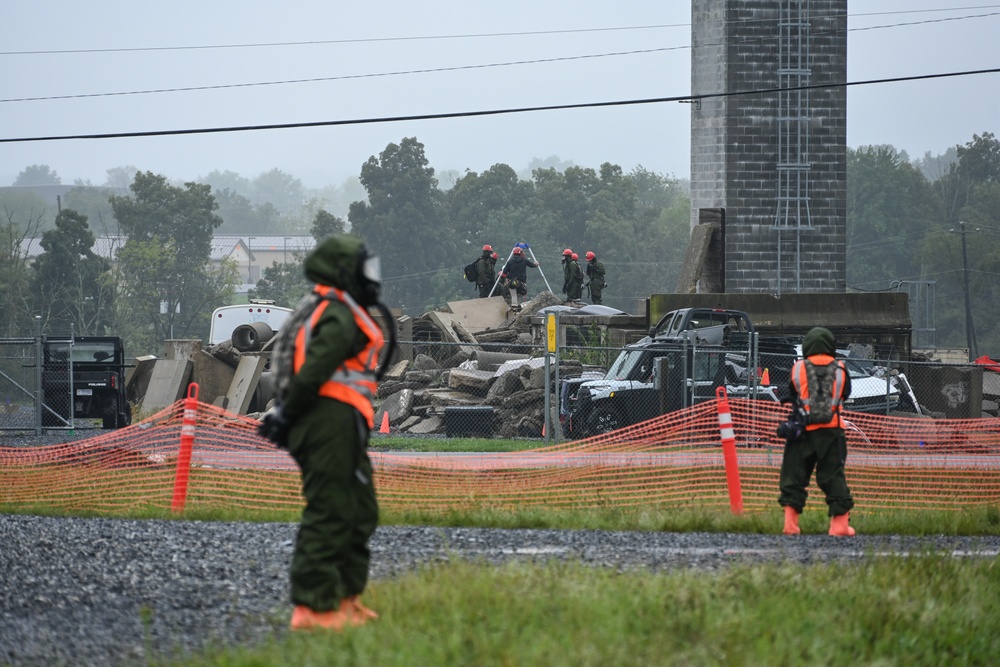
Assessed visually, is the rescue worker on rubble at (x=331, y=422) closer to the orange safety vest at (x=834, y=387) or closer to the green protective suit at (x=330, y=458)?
the green protective suit at (x=330, y=458)

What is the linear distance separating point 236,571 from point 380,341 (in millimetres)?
2840

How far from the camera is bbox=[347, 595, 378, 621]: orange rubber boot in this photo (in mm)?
6172

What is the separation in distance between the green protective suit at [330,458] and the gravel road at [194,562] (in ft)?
1.52

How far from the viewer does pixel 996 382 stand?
92.8 ft

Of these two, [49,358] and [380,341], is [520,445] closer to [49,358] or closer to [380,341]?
[49,358]

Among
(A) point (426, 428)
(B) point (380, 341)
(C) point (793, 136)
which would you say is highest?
(C) point (793, 136)

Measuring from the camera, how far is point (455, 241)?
93.1m

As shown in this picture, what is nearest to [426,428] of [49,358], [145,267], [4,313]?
[49,358]

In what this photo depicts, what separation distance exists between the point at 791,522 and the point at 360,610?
5611 millimetres

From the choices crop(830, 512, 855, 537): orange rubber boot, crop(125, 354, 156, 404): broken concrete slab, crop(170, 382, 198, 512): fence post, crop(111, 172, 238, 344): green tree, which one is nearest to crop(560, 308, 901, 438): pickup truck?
crop(830, 512, 855, 537): orange rubber boot

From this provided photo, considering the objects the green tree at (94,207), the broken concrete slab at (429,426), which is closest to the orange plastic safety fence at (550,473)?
the broken concrete slab at (429,426)

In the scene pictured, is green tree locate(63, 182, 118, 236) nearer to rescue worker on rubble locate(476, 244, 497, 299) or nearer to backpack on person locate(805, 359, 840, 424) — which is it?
rescue worker on rubble locate(476, 244, 497, 299)

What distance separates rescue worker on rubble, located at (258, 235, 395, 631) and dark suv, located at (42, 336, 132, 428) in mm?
20604

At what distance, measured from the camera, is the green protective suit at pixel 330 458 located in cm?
592
